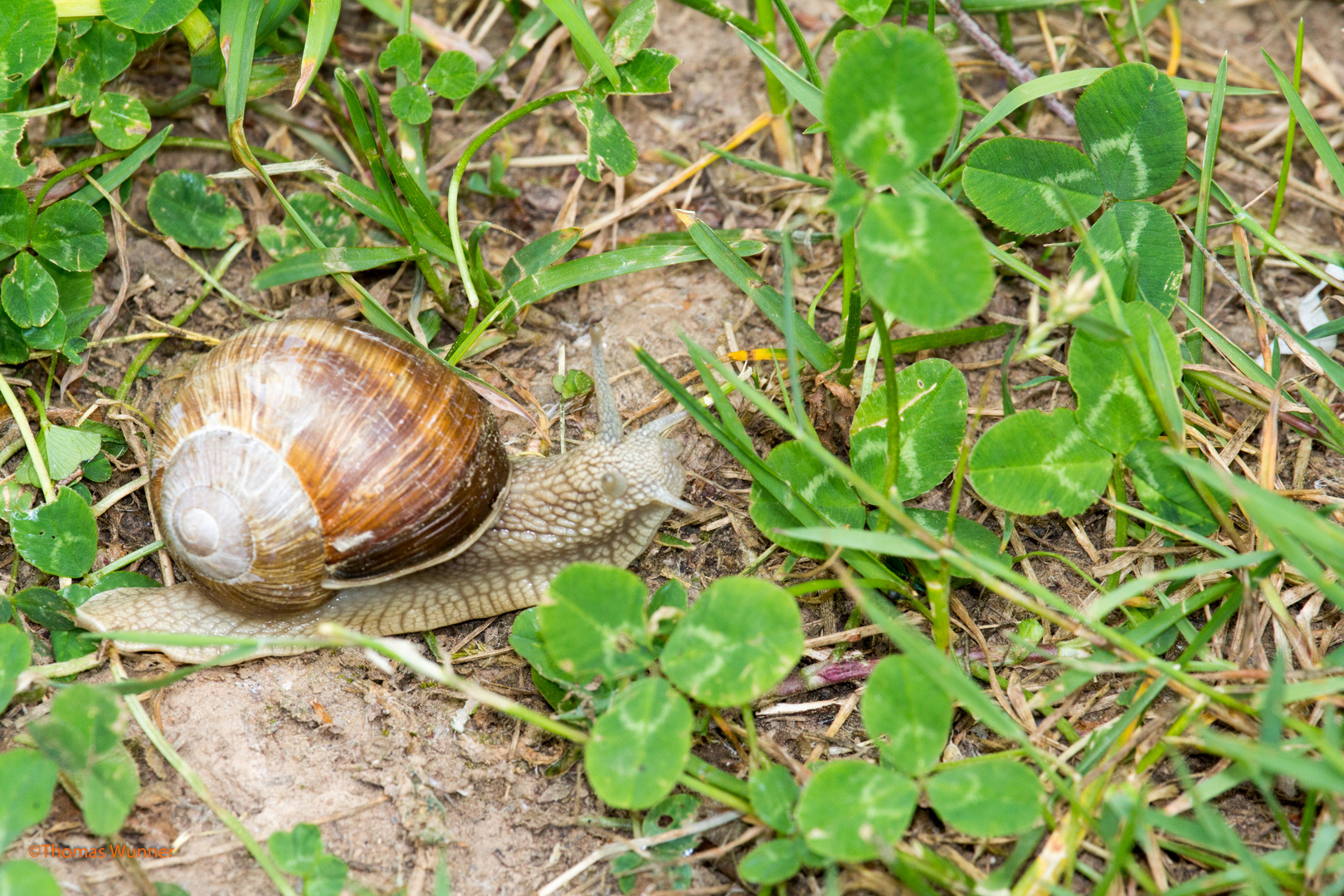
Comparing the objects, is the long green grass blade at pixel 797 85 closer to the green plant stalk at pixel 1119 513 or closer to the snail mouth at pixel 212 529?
the green plant stalk at pixel 1119 513

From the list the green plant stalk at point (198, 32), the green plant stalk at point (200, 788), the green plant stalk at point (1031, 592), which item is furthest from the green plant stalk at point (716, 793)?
the green plant stalk at point (198, 32)

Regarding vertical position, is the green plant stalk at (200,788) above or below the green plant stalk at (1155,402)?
below

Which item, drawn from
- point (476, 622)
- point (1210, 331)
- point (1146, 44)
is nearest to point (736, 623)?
point (476, 622)

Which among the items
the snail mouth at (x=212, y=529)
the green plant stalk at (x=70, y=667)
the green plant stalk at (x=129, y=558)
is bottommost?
the green plant stalk at (x=70, y=667)

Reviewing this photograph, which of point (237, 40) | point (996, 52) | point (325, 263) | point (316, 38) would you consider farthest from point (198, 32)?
point (996, 52)

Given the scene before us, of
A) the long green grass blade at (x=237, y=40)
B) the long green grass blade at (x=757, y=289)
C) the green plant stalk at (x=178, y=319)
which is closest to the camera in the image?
the long green grass blade at (x=757, y=289)

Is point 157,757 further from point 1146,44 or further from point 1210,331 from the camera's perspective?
point 1146,44

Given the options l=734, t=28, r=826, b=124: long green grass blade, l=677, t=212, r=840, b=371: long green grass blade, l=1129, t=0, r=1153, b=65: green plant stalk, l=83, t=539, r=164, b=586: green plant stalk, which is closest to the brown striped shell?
l=83, t=539, r=164, b=586: green plant stalk
